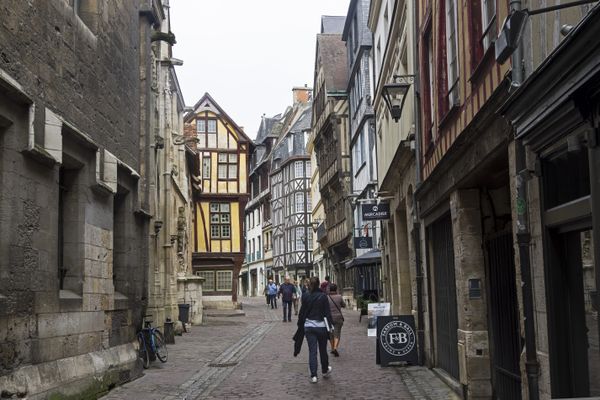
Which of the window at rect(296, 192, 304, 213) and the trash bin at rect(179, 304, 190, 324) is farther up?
the window at rect(296, 192, 304, 213)

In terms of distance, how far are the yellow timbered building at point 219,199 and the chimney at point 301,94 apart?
25616 millimetres

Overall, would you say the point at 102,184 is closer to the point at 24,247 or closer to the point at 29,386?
the point at 24,247

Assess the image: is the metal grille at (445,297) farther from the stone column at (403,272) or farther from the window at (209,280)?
the window at (209,280)

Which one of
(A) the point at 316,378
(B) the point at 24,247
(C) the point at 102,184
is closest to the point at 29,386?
(B) the point at 24,247

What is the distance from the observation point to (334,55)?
41.2m

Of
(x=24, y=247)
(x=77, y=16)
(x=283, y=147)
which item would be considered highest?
(x=283, y=147)

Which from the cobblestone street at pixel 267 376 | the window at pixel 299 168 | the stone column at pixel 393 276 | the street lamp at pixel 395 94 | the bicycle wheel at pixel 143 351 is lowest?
the cobblestone street at pixel 267 376

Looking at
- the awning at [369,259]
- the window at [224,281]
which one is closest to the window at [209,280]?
the window at [224,281]

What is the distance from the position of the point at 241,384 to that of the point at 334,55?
31.1 meters

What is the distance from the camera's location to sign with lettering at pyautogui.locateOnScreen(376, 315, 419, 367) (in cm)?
1313

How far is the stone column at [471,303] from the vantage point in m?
9.62

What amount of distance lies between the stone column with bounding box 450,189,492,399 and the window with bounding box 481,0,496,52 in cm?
225

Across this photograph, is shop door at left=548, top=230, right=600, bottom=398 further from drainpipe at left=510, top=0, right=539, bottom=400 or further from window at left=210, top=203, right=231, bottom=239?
window at left=210, top=203, right=231, bottom=239

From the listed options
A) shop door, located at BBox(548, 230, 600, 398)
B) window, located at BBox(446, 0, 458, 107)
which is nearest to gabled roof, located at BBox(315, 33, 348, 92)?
window, located at BBox(446, 0, 458, 107)
